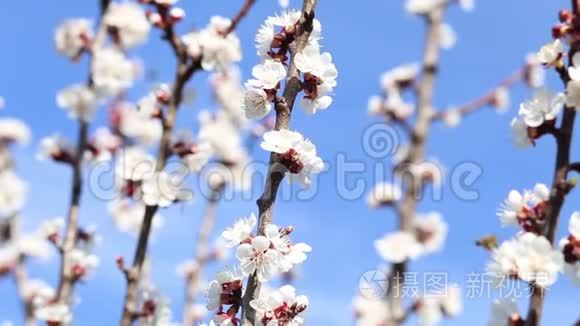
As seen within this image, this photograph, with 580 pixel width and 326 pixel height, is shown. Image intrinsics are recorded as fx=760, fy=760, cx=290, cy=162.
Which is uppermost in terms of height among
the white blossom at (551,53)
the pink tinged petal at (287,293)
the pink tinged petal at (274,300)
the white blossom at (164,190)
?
the white blossom at (164,190)

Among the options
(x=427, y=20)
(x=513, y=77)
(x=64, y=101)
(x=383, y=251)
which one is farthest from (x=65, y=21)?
(x=513, y=77)

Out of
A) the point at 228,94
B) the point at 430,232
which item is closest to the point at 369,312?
the point at 430,232

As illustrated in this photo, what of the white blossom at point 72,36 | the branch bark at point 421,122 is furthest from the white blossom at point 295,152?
the white blossom at point 72,36

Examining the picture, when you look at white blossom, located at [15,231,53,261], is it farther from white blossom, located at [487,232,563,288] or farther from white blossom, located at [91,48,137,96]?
white blossom, located at [487,232,563,288]

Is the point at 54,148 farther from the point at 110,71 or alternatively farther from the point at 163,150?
the point at 163,150

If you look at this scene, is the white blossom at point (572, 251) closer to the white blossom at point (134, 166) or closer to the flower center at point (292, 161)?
the flower center at point (292, 161)
